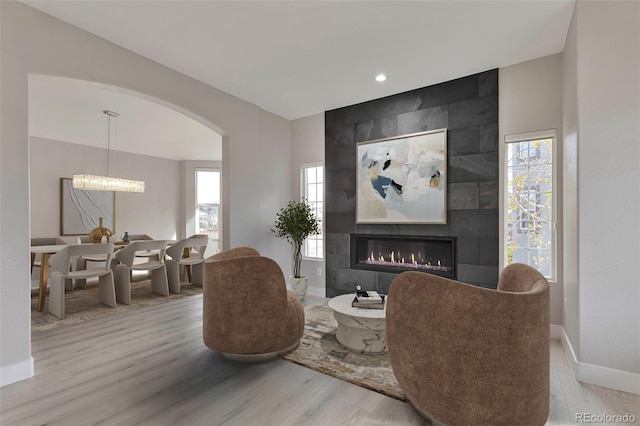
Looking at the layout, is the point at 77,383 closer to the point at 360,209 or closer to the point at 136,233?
the point at 360,209

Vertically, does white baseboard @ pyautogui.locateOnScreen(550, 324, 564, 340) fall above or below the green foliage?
below

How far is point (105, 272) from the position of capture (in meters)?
4.21

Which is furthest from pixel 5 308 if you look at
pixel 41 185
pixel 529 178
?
pixel 529 178

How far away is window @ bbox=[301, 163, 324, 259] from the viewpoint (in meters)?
5.12

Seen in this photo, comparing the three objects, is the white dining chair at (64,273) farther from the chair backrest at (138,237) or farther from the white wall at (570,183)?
the white wall at (570,183)

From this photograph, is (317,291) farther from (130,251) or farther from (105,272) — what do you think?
(105,272)

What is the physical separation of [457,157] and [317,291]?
2890 millimetres

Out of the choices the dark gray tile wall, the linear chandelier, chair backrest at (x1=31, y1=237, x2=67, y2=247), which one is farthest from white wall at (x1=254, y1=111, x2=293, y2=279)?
chair backrest at (x1=31, y1=237, x2=67, y2=247)

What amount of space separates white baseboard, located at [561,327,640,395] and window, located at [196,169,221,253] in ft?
24.0

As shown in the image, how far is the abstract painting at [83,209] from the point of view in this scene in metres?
5.97

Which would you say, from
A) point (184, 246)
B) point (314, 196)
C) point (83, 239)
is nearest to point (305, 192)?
point (314, 196)

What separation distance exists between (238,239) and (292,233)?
2.63 feet

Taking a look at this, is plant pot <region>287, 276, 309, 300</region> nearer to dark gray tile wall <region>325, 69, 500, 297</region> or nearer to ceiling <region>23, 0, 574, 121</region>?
dark gray tile wall <region>325, 69, 500, 297</region>

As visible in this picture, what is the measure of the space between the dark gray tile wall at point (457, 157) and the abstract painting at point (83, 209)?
5.17m
